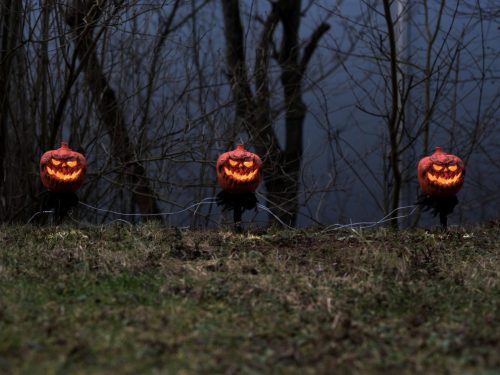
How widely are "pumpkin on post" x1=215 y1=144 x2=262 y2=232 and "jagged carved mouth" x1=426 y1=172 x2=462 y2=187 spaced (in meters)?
1.31

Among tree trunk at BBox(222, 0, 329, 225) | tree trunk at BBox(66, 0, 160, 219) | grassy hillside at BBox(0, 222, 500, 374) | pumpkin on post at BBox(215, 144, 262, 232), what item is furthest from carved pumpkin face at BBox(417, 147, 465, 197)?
tree trunk at BBox(66, 0, 160, 219)

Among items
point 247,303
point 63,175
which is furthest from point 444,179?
point 63,175

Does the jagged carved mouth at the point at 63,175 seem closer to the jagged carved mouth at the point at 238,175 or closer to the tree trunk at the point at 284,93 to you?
the jagged carved mouth at the point at 238,175

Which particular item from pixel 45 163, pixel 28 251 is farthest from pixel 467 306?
pixel 45 163

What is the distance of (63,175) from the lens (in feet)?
18.7

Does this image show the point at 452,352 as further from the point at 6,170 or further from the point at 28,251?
the point at 6,170

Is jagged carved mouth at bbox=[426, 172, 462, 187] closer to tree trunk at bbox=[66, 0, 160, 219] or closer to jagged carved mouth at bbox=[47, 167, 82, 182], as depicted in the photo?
jagged carved mouth at bbox=[47, 167, 82, 182]

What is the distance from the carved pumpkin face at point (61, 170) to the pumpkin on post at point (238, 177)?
113cm

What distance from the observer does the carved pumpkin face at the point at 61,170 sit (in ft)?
18.6

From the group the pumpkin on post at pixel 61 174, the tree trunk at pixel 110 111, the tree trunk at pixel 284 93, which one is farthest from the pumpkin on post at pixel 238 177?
the tree trunk at pixel 110 111

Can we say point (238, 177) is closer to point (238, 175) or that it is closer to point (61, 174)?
point (238, 175)

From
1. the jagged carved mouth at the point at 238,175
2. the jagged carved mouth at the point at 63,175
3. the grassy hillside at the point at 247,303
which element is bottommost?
the grassy hillside at the point at 247,303

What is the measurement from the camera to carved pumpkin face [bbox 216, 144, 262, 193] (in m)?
5.43

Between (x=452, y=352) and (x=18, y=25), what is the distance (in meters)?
5.60
